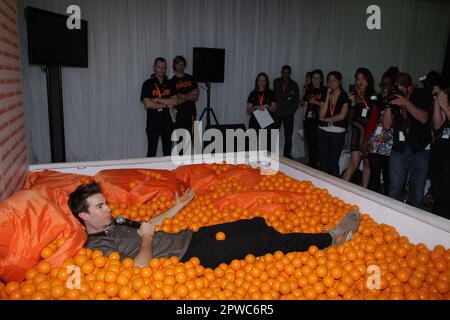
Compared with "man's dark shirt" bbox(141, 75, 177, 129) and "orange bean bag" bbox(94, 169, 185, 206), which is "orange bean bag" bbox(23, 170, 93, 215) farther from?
"man's dark shirt" bbox(141, 75, 177, 129)

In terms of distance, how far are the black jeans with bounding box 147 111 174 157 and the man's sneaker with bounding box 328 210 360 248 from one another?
127 inches

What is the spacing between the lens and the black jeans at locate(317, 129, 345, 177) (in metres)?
4.42

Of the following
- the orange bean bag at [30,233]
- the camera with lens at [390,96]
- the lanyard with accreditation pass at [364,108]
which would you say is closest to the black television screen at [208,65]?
the lanyard with accreditation pass at [364,108]

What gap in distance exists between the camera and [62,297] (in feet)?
5.20

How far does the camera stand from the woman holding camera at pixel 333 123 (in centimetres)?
433

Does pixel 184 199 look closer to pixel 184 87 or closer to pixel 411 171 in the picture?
pixel 411 171

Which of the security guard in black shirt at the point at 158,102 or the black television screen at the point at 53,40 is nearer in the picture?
the black television screen at the point at 53,40

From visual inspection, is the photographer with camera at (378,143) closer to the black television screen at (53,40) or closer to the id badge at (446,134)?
the id badge at (446,134)

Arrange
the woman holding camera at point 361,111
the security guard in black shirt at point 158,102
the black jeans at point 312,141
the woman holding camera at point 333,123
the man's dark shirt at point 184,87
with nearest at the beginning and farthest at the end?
the woman holding camera at point 361,111 < the woman holding camera at point 333,123 < the security guard in black shirt at point 158,102 < the man's dark shirt at point 184,87 < the black jeans at point 312,141

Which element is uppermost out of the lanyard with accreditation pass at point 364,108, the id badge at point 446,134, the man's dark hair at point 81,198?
the lanyard with accreditation pass at point 364,108

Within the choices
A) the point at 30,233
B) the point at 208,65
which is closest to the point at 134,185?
the point at 30,233

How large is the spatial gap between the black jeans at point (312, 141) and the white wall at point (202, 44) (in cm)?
146

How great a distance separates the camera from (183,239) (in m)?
2.17

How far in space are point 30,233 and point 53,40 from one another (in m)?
3.13
